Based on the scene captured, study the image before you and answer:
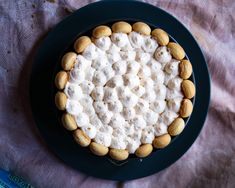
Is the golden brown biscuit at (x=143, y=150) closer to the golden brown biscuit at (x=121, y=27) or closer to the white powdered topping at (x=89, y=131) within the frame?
the white powdered topping at (x=89, y=131)

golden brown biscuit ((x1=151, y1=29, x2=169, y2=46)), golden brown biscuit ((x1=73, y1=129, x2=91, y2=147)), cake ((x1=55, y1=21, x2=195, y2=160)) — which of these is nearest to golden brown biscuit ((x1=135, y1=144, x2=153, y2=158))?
cake ((x1=55, y1=21, x2=195, y2=160))

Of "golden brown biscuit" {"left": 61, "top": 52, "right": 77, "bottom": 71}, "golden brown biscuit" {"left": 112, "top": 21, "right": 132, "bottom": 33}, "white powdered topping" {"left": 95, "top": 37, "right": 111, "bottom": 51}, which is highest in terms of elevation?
"golden brown biscuit" {"left": 112, "top": 21, "right": 132, "bottom": 33}

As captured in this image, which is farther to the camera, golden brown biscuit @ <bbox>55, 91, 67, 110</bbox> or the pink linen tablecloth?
the pink linen tablecloth

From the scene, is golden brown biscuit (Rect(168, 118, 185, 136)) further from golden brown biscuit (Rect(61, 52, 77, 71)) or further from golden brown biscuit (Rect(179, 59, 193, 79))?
golden brown biscuit (Rect(61, 52, 77, 71))

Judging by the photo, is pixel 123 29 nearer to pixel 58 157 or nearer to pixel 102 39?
pixel 102 39

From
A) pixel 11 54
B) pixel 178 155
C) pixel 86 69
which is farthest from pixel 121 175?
pixel 11 54

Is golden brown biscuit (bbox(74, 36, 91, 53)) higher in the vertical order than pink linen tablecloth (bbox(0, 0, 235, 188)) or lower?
higher

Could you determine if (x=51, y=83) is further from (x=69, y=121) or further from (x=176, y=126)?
(x=176, y=126)

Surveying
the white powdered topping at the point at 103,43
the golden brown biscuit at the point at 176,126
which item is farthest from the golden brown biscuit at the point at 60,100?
the golden brown biscuit at the point at 176,126
